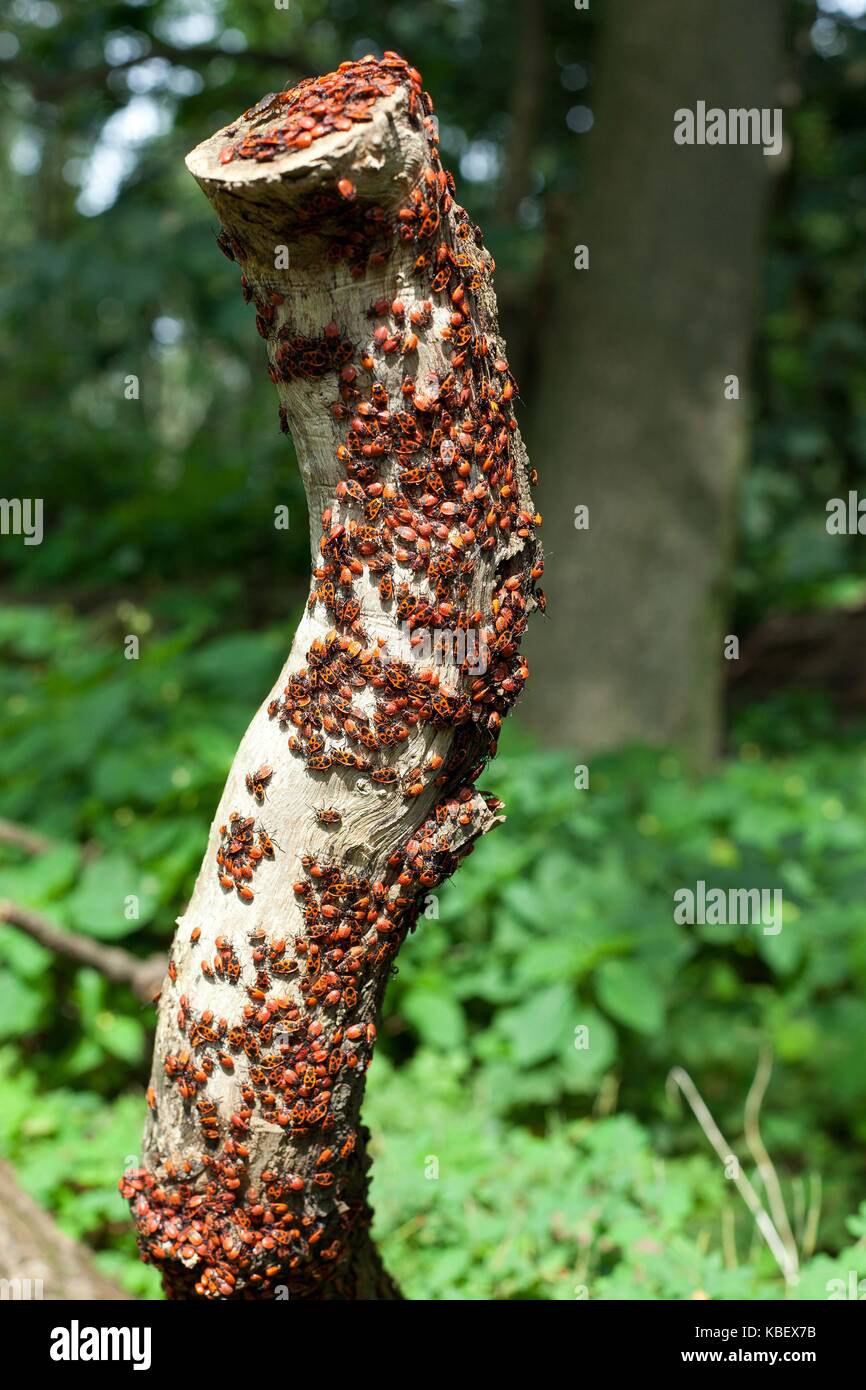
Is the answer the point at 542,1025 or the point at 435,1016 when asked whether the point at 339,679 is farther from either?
the point at 435,1016

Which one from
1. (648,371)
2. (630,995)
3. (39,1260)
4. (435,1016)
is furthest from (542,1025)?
(648,371)

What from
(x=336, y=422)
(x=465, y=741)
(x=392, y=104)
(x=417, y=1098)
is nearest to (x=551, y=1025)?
(x=417, y=1098)

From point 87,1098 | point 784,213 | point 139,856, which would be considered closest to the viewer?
point 87,1098

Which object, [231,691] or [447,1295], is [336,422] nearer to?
[447,1295]

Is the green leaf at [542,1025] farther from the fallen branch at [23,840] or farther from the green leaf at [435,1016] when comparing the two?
the fallen branch at [23,840]

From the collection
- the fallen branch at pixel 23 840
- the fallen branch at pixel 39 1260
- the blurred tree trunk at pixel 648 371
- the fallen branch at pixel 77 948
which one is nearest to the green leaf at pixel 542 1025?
the fallen branch at pixel 77 948

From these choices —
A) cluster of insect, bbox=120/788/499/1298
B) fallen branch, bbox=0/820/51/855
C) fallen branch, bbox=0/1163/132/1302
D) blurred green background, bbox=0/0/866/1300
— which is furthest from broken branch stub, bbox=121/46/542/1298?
fallen branch, bbox=0/820/51/855
